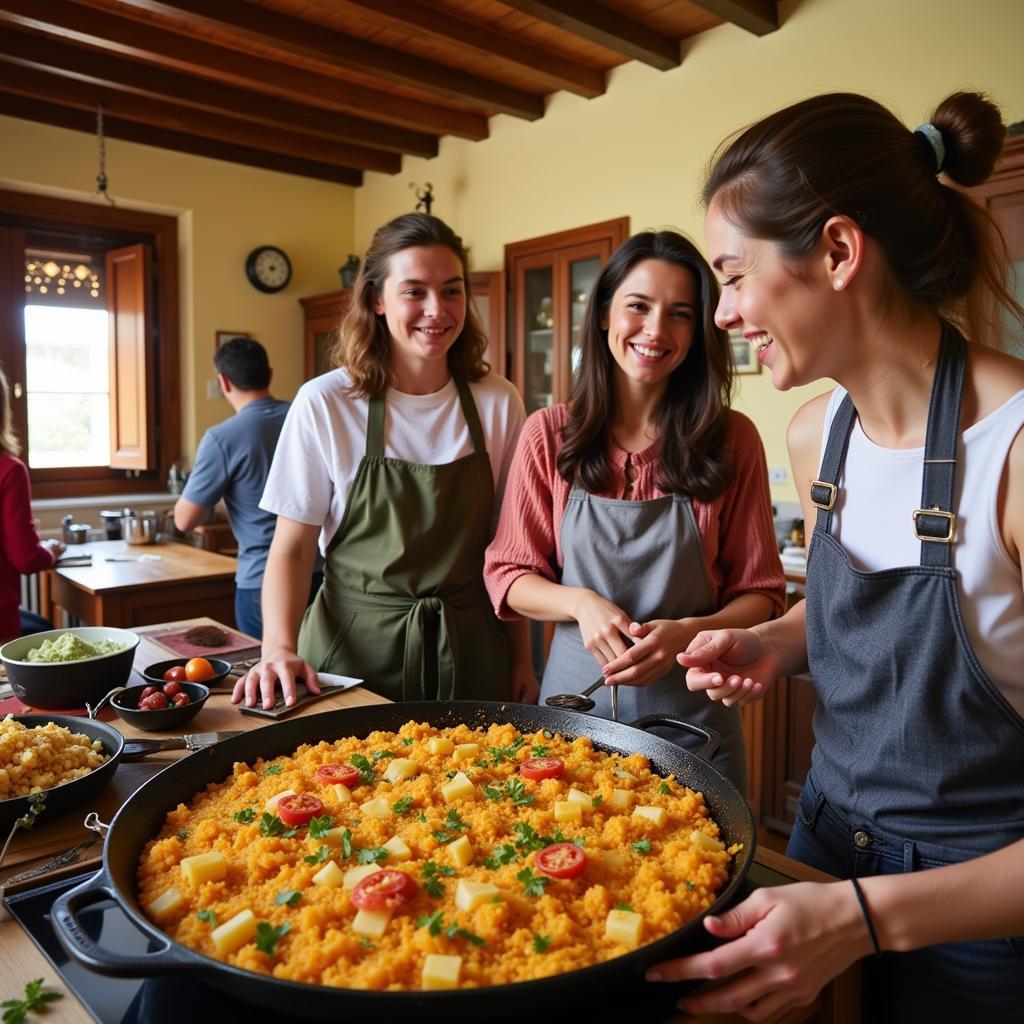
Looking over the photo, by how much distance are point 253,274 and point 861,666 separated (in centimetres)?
566

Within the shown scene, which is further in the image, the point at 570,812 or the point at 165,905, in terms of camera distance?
the point at 570,812

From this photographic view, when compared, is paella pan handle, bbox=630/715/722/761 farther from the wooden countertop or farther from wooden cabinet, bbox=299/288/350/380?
wooden cabinet, bbox=299/288/350/380

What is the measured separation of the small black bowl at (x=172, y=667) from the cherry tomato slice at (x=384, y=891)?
778 mm

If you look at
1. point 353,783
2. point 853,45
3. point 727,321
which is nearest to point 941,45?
point 853,45

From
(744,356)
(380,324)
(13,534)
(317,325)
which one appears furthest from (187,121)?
(380,324)

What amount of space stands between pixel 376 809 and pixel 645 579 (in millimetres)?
798

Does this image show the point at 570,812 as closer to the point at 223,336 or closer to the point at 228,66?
the point at 228,66

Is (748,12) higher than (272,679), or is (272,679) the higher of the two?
(748,12)

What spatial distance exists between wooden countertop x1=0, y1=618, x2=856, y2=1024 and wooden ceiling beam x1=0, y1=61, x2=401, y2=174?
14.2 feet

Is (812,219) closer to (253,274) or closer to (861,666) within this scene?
(861,666)

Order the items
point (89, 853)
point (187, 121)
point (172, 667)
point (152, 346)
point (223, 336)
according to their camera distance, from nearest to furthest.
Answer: point (89, 853) < point (172, 667) < point (187, 121) < point (152, 346) < point (223, 336)

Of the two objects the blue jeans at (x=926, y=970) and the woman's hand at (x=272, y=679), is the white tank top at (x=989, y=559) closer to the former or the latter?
the blue jeans at (x=926, y=970)

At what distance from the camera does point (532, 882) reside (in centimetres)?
99

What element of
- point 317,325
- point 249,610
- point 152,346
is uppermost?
point 317,325
